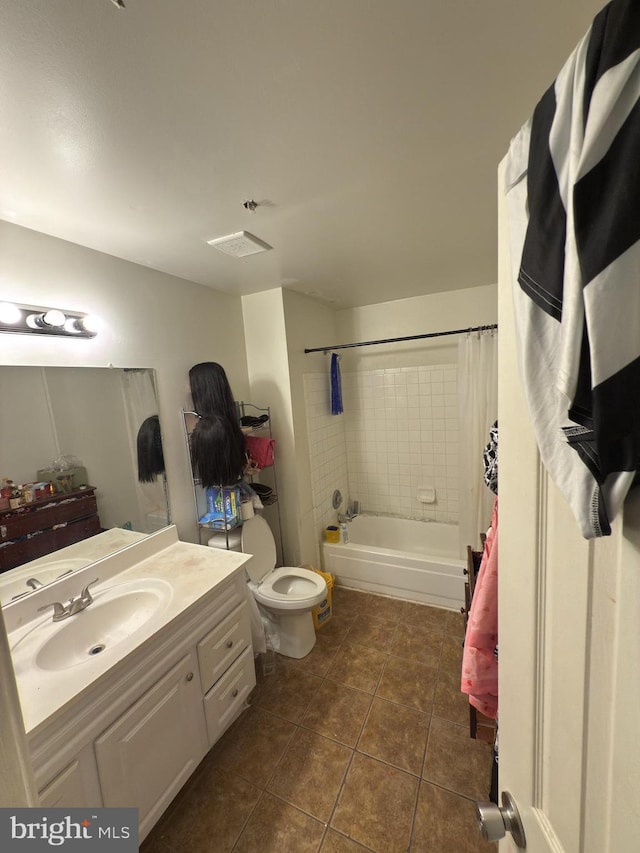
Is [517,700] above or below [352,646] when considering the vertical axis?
above

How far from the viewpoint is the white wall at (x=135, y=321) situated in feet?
4.38

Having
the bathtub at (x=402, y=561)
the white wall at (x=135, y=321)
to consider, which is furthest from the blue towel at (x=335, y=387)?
the bathtub at (x=402, y=561)

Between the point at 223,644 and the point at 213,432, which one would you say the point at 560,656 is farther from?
the point at 213,432

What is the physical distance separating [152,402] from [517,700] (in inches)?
74.1

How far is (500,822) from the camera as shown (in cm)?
55

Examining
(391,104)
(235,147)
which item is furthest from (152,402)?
(391,104)

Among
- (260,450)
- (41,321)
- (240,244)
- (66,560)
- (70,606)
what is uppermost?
(240,244)

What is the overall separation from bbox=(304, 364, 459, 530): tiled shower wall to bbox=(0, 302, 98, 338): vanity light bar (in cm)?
150

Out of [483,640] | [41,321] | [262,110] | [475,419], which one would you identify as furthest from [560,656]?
[475,419]

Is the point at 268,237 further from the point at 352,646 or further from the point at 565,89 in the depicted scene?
the point at 352,646

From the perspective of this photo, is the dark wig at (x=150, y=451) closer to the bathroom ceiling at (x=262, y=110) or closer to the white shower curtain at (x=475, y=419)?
the bathroom ceiling at (x=262, y=110)

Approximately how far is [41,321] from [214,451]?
0.98m

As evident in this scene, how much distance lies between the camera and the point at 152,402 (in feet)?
6.01

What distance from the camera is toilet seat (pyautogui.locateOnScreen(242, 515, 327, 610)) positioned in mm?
1920
